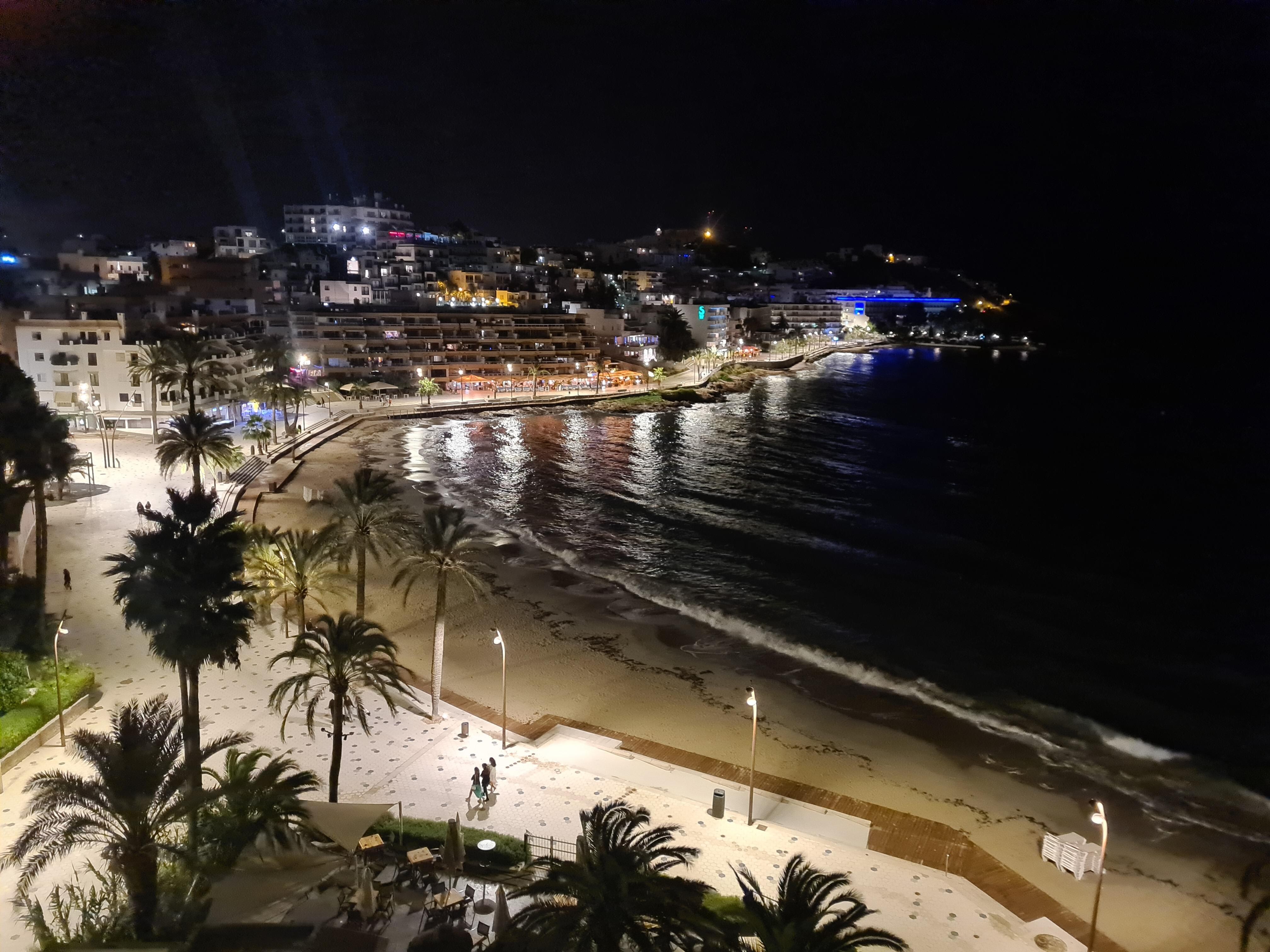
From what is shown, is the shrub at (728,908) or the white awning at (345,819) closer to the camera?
the shrub at (728,908)

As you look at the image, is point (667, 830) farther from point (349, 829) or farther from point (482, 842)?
point (349, 829)

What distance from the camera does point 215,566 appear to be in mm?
13914

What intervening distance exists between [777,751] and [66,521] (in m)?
30.3

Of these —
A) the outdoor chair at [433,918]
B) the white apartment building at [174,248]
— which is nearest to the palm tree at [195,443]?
the outdoor chair at [433,918]

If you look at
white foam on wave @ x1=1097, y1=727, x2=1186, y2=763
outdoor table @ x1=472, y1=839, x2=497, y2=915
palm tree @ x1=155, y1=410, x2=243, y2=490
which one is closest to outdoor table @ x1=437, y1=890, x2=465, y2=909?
outdoor table @ x1=472, y1=839, x2=497, y2=915

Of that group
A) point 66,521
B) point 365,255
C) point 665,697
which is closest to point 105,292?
point 66,521

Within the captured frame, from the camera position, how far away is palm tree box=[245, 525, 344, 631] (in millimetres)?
21219

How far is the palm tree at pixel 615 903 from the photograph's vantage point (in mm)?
9297

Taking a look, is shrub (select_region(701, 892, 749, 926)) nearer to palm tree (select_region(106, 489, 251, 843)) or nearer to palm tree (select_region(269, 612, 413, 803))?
palm tree (select_region(269, 612, 413, 803))

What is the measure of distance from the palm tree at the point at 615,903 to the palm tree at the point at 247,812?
→ 13.4ft

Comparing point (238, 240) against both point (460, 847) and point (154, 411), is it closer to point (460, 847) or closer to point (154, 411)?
point (154, 411)

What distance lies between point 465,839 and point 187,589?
21.5 feet

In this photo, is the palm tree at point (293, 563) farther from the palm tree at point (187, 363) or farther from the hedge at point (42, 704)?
the palm tree at point (187, 363)

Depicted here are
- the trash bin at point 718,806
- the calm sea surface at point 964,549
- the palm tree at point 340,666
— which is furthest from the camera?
the calm sea surface at point 964,549
